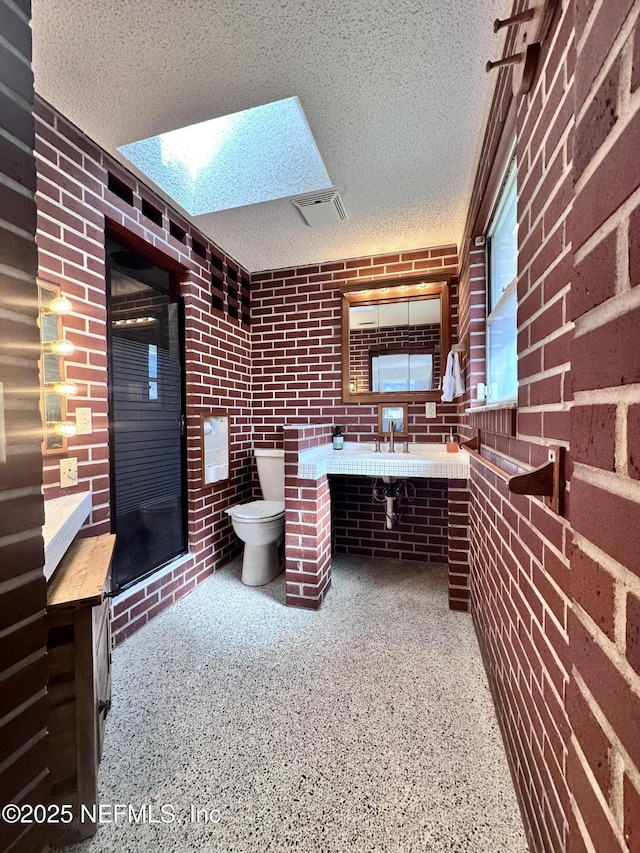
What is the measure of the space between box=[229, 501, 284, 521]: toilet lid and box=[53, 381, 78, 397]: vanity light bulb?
1.26 meters

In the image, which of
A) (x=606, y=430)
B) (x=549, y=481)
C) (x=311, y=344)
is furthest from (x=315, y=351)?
(x=606, y=430)

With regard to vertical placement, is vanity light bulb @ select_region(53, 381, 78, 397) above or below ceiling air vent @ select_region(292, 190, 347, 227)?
below

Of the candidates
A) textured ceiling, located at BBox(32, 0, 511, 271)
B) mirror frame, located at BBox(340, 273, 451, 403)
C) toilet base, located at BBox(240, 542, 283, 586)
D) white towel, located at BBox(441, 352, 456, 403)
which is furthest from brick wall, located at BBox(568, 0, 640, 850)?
mirror frame, located at BBox(340, 273, 451, 403)

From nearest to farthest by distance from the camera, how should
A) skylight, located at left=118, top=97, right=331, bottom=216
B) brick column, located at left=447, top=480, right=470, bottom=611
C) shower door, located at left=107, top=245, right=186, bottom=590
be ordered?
1. skylight, located at left=118, top=97, right=331, bottom=216
2. shower door, located at left=107, top=245, right=186, bottom=590
3. brick column, located at left=447, top=480, right=470, bottom=611

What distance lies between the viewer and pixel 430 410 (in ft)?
9.04

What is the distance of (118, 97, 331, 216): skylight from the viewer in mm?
1691

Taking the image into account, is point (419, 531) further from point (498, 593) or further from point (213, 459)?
point (213, 459)

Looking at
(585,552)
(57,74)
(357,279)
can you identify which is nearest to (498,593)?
(585,552)

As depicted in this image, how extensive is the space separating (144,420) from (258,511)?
3.20 feet

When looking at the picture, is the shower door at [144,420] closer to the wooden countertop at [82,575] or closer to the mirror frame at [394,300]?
the wooden countertop at [82,575]

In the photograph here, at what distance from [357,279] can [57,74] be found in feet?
Result: 6.63

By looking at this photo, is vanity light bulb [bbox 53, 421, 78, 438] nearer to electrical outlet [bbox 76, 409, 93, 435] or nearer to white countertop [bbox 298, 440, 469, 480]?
electrical outlet [bbox 76, 409, 93, 435]

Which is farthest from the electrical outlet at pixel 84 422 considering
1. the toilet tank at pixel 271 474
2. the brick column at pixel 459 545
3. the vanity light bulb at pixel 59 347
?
the brick column at pixel 459 545

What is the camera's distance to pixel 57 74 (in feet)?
4.33
